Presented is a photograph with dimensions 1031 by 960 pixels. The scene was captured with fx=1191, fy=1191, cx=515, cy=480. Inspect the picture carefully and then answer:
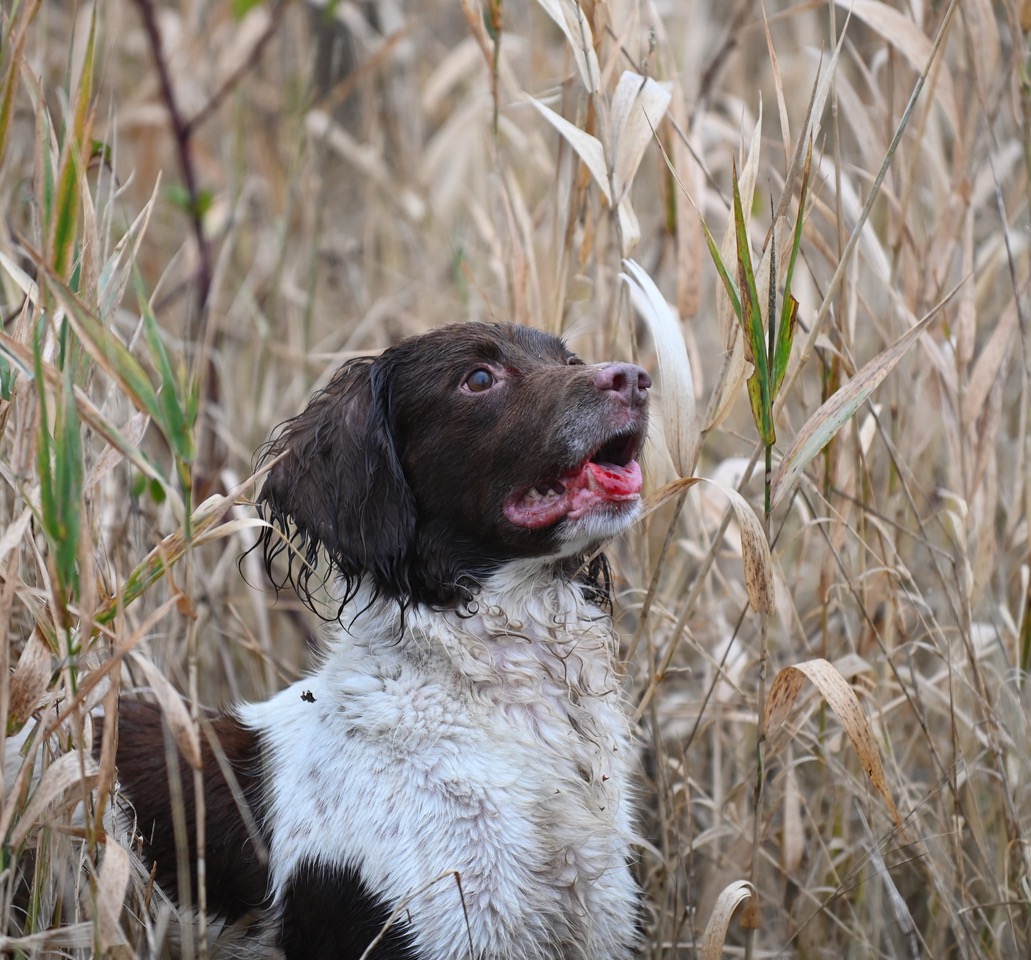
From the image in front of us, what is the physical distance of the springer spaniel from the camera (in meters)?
2.20

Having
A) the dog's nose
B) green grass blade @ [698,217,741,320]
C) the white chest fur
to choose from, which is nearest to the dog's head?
the dog's nose

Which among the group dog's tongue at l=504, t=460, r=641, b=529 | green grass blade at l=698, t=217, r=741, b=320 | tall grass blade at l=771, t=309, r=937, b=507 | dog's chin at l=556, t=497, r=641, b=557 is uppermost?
green grass blade at l=698, t=217, r=741, b=320

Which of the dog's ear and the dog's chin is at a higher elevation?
the dog's ear

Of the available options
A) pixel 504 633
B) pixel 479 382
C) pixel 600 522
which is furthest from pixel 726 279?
pixel 504 633

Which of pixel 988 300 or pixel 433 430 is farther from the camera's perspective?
pixel 988 300

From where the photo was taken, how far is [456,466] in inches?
96.0

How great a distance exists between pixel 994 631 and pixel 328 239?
11.2 feet

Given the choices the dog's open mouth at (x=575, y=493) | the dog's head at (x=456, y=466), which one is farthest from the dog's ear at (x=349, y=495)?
the dog's open mouth at (x=575, y=493)

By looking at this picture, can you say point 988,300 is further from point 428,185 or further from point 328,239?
point 328,239

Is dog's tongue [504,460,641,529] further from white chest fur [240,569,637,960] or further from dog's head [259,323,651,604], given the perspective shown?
white chest fur [240,569,637,960]

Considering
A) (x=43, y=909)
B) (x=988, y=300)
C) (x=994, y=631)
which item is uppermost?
(x=988, y=300)

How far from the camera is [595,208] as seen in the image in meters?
2.86

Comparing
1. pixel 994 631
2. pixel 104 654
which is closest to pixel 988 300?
pixel 994 631

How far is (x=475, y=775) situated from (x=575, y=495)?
0.57 metres
